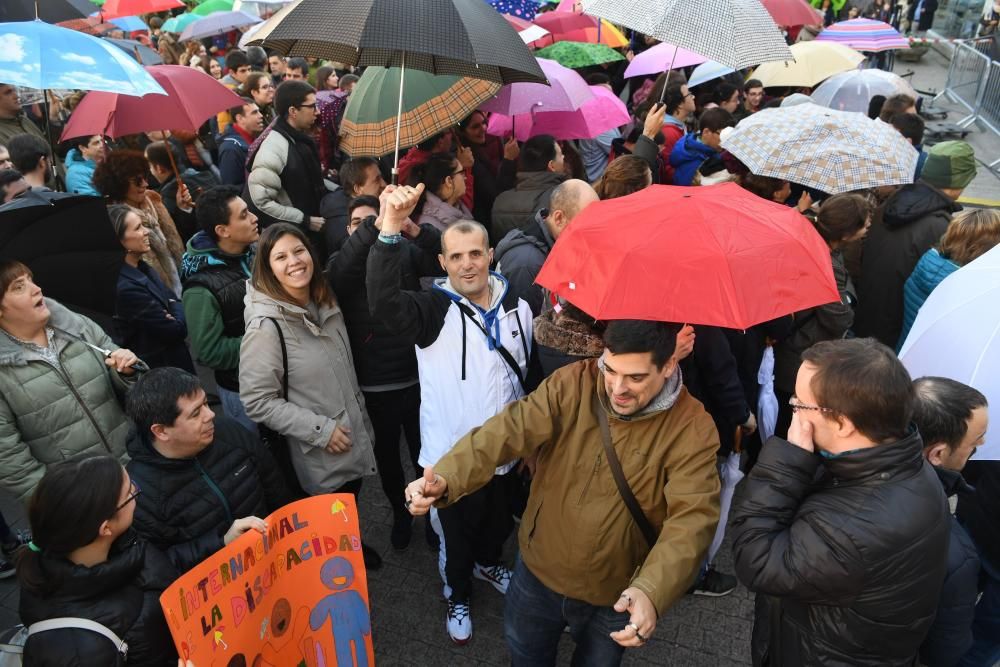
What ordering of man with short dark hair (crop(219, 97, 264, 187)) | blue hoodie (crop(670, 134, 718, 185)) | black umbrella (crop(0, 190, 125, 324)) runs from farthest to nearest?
1. man with short dark hair (crop(219, 97, 264, 187))
2. blue hoodie (crop(670, 134, 718, 185))
3. black umbrella (crop(0, 190, 125, 324))

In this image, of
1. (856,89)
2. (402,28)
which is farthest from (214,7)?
(402,28)

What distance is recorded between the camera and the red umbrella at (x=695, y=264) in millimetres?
2344

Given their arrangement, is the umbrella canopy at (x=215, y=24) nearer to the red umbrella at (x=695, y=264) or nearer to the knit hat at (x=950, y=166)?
the knit hat at (x=950, y=166)

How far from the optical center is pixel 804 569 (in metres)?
1.88

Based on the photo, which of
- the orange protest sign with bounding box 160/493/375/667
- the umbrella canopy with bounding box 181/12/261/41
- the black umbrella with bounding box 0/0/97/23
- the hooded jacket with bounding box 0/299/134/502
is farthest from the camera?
the umbrella canopy with bounding box 181/12/261/41

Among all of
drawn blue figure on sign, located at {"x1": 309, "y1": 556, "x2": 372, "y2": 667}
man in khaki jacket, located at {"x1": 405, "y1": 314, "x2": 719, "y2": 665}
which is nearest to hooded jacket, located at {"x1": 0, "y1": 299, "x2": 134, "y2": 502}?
drawn blue figure on sign, located at {"x1": 309, "y1": 556, "x2": 372, "y2": 667}

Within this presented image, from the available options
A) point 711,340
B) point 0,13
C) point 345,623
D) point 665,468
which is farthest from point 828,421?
point 0,13

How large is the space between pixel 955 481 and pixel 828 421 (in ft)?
2.64

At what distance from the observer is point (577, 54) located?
264 inches

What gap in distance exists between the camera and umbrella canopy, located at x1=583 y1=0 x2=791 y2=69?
3789 millimetres

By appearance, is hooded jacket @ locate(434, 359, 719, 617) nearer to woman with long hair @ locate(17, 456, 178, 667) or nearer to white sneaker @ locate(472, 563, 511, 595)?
woman with long hair @ locate(17, 456, 178, 667)

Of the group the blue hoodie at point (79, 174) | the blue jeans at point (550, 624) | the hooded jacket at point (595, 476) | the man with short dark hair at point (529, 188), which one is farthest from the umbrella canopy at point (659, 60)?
the blue jeans at point (550, 624)

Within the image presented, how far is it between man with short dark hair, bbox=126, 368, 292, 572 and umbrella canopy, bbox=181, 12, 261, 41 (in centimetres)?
959

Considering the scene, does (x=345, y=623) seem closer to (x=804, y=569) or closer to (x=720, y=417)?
(x=804, y=569)
